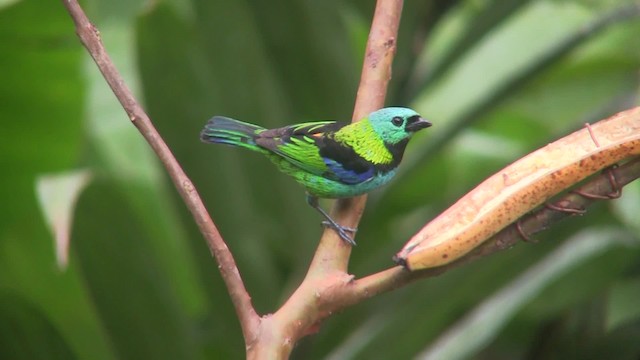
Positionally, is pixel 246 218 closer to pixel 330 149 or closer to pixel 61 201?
pixel 61 201

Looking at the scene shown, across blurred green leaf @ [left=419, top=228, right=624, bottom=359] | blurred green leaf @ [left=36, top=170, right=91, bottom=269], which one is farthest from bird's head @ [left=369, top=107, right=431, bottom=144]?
blurred green leaf @ [left=419, top=228, right=624, bottom=359]

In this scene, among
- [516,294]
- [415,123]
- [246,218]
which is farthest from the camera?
[246,218]

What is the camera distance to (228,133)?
824 mm

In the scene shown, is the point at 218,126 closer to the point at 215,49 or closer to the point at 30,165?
the point at 215,49

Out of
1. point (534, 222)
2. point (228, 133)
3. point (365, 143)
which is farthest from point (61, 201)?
point (534, 222)

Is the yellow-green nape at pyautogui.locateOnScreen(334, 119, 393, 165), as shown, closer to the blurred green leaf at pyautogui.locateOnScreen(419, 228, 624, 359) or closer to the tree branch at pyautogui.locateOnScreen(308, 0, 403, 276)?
the tree branch at pyautogui.locateOnScreen(308, 0, 403, 276)

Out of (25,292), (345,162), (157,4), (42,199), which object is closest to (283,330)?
(345,162)

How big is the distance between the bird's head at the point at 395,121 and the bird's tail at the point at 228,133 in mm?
122

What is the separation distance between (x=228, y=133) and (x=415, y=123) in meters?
0.17

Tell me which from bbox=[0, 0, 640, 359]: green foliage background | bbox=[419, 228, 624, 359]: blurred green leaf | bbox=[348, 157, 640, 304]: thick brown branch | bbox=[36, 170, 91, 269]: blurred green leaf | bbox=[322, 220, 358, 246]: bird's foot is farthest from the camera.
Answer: bbox=[0, 0, 640, 359]: green foliage background

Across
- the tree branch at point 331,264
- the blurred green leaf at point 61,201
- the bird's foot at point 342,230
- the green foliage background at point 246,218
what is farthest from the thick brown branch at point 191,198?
the green foliage background at point 246,218

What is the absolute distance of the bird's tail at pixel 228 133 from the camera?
0.80m

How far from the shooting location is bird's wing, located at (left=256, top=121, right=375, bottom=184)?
2.75ft

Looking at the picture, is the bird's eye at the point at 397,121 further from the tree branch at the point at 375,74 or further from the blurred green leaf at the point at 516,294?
the blurred green leaf at the point at 516,294
